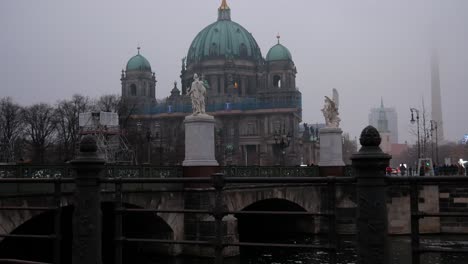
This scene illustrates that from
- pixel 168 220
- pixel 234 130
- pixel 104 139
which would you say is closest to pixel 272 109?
pixel 234 130

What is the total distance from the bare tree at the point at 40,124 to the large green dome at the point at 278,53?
59768mm

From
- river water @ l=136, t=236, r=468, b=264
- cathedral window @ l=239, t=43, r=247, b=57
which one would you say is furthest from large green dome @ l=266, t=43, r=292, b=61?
river water @ l=136, t=236, r=468, b=264

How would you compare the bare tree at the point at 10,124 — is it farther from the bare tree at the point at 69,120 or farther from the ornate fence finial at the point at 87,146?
the ornate fence finial at the point at 87,146

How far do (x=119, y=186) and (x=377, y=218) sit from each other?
2993 millimetres

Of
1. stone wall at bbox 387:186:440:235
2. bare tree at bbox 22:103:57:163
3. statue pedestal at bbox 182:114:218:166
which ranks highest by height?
bare tree at bbox 22:103:57:163

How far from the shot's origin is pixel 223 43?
12000 cm

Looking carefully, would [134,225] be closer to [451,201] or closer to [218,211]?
[451,201]

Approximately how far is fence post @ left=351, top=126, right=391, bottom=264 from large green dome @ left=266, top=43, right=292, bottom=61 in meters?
117

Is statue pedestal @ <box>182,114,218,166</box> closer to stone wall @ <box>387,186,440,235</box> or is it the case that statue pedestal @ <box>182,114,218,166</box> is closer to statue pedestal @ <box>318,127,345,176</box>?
statue pedestal @ <box>318,127,345,176</box>

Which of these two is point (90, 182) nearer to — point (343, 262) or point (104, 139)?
point (343, 262)

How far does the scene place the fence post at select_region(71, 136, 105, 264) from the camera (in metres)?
7.21

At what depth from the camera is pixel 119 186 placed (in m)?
7.09

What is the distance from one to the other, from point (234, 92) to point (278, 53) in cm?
1305

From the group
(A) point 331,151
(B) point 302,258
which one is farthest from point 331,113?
(B) point 302,258
